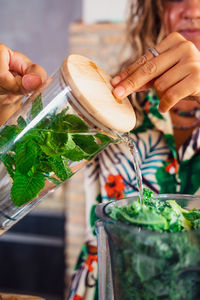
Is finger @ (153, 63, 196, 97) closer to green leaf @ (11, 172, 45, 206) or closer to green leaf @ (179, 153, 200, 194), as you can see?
green leaf @ (11, 172, 45, 206)

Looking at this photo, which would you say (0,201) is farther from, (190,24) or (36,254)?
(36,254)

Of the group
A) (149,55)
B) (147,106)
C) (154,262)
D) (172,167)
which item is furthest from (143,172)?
(154,262)

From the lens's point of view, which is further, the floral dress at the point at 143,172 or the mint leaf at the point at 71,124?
the floral dress at the point at 143,172

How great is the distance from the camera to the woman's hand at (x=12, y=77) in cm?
65

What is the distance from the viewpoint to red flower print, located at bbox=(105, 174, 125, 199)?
95 cm

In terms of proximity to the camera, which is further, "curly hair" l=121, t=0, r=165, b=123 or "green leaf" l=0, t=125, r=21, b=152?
"curly hair" l=121, t=0, r=165, b=123

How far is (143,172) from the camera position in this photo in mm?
941

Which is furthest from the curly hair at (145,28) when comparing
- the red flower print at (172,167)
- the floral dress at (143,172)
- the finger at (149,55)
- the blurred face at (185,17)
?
the finger at (149,55)

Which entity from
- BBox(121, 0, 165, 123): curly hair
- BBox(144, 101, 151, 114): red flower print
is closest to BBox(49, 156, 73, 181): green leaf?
BBox(144, 101, 151, 114): red flower print

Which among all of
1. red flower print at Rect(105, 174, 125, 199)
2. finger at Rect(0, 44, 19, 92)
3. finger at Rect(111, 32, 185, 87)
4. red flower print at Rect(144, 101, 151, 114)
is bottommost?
red flower print at Rect(105, 174, 125, 199)

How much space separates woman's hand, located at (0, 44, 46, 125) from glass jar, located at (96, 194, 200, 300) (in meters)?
0.34

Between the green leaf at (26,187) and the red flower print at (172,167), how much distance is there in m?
0.48

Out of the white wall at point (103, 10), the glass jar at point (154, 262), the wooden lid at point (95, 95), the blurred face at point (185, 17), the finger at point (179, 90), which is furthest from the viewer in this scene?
the white wall at point (103, 10)

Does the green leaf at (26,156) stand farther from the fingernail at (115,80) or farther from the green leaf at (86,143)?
the fingernail at (115,80)
